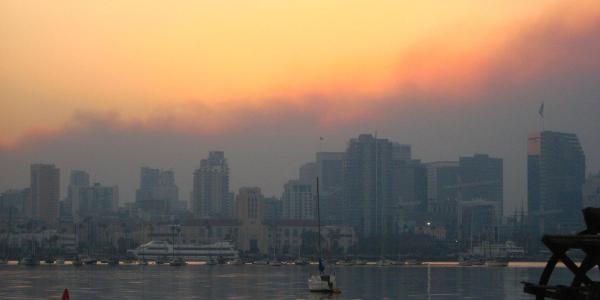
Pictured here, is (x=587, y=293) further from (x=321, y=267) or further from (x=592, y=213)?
(x=321, y=267)

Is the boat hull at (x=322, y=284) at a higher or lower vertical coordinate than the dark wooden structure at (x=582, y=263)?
lower

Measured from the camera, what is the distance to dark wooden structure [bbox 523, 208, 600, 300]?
95.8 feet

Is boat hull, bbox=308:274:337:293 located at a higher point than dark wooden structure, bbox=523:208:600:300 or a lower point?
lower

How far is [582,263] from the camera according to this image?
98.9 ft

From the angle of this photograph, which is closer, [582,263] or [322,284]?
[582,263]

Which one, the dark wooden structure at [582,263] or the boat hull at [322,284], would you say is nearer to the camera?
the dark wooden structure at [582,263]

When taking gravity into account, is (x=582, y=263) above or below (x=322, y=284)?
above

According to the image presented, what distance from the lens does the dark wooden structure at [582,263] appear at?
29203mm

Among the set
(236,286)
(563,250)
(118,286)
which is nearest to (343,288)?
(236,286)

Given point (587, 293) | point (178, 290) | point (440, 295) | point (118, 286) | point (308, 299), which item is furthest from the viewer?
point (118, 286)

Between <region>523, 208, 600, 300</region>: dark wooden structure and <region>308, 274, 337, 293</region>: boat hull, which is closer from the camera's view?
<region>523, 208, 600, 300</region>: dark wooden structure

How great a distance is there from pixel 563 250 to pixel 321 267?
351 ft

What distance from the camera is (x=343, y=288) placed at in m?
153

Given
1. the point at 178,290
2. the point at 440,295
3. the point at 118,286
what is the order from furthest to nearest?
the point at 118,286
the point at 178,290
the point at 440,295
